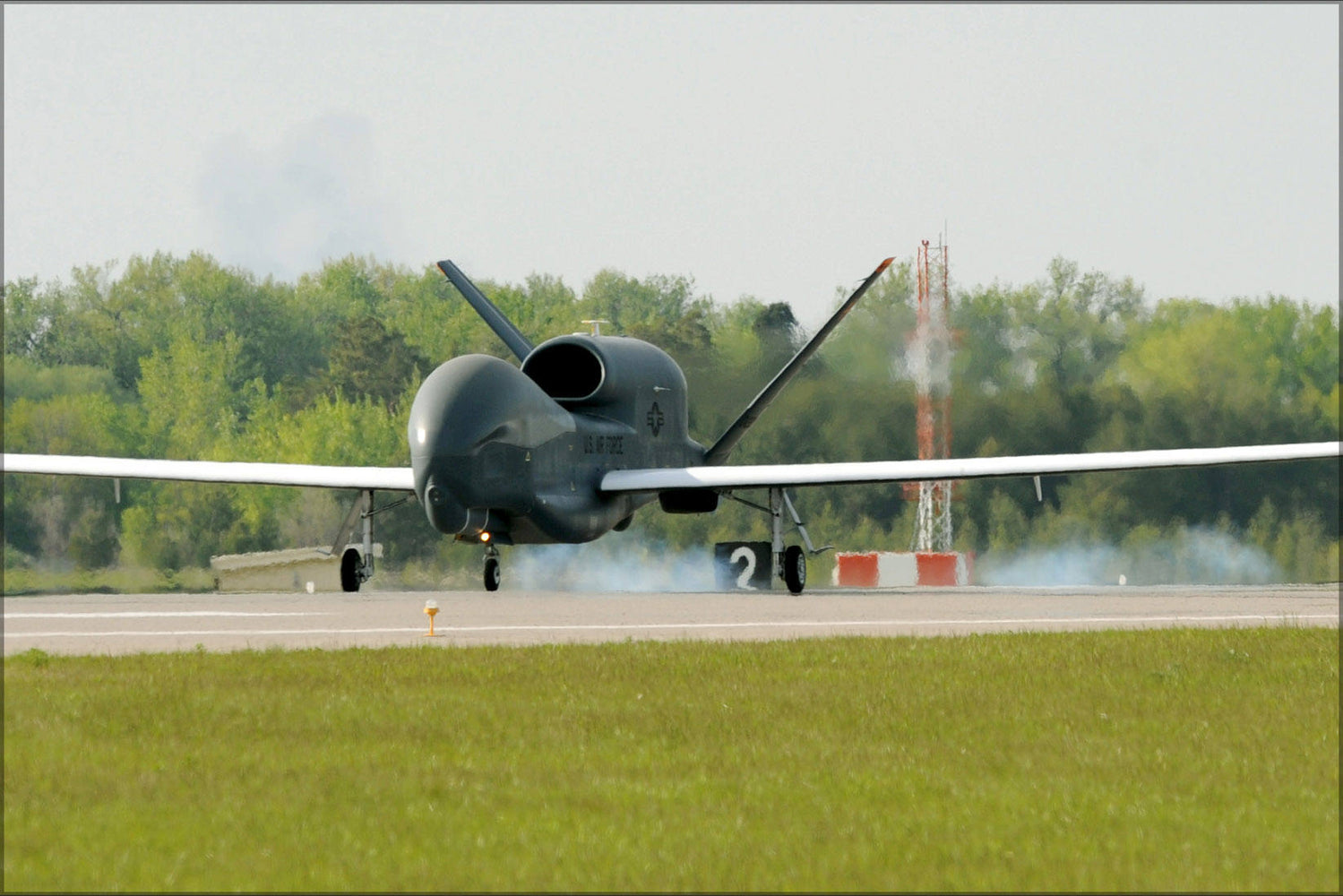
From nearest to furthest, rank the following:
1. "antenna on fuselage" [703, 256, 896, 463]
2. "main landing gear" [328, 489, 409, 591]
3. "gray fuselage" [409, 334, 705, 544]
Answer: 1. "gray fuselage" [409, 334, 705, 544]
2. "main landing gear" [328, 489, 409, 591]
3. "antenna on fuselage" [703, 256, 896, 463]

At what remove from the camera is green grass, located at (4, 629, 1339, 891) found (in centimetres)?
882

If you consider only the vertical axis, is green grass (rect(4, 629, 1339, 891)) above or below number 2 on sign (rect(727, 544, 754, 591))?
below

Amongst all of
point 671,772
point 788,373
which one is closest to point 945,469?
point 788,373

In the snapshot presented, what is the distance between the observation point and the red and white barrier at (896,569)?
150 ft

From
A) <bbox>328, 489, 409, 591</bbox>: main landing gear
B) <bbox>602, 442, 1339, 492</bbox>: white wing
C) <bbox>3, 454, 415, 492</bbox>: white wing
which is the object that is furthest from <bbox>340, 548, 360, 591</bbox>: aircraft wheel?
<bbox>602, 442, 1339, 492</bbox>: white wing

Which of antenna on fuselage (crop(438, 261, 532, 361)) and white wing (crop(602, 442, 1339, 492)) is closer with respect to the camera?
white wing (crop(602, 442, 1339, 492))

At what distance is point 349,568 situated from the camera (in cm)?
3562

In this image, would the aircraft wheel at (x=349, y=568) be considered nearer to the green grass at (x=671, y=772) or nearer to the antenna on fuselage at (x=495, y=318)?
the antenna on fuselage at (x=495, y=318)

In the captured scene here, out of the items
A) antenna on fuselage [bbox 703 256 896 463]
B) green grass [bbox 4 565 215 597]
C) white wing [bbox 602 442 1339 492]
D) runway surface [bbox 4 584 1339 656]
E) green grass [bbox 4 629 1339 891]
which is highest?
Answer: antenna on fuselage [bbox 703 256 896 463]

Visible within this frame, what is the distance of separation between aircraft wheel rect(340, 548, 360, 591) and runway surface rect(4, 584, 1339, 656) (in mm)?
624

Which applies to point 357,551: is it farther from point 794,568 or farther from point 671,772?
point 671,772

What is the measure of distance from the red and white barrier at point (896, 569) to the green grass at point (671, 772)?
27278 millimetres

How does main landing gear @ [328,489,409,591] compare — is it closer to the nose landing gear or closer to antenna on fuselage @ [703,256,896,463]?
the nose landing gear

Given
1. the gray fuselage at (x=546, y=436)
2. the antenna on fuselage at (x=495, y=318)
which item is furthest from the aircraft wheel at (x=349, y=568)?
the antenna on fuselage at (x=495, y=318)
